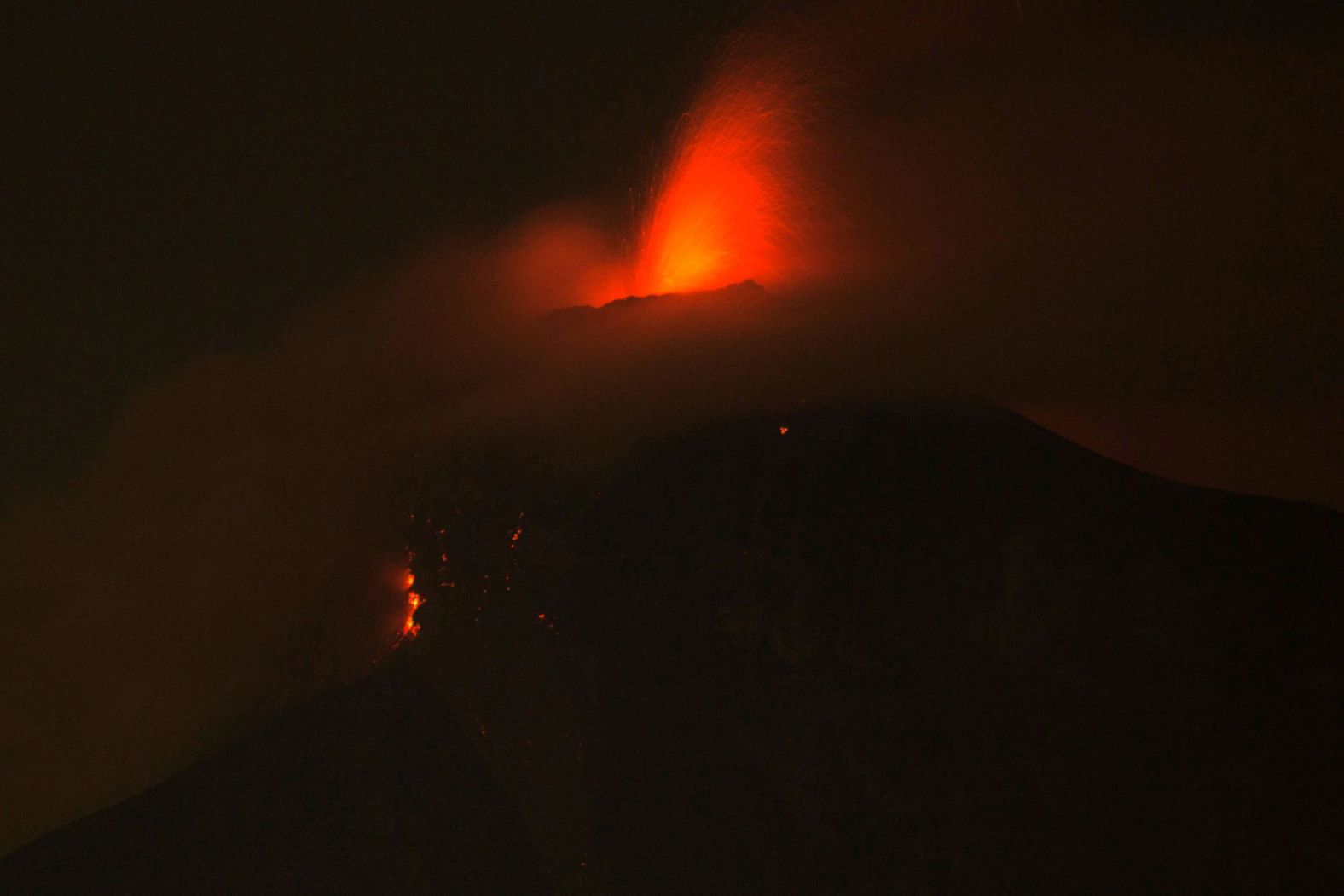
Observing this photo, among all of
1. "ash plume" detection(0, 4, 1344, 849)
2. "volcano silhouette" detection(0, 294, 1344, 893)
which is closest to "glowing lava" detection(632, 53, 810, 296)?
"ash plume" detection(0, 4, 1344, 849)

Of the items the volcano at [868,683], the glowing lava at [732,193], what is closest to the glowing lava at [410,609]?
the volcano at [868,683]

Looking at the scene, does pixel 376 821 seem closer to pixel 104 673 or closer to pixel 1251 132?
pixel 104 673

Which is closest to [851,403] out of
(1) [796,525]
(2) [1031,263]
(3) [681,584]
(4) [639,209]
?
(1) [796,525]

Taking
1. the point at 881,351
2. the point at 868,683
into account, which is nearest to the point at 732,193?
the point at 881,351

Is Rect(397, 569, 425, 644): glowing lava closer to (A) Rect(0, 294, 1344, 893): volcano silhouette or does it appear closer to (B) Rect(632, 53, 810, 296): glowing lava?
(A) Rect(0, 294, 1344, 893): volcano silhouette

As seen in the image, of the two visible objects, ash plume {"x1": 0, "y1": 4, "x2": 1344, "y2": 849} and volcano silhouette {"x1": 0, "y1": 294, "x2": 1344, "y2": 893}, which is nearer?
volcano silhouette {"x1": 0, "y1": 294, "x2": 1344, "y2": 893}

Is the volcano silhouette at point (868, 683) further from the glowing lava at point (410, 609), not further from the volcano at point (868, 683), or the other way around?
the glowing lava at point (410, 609)
